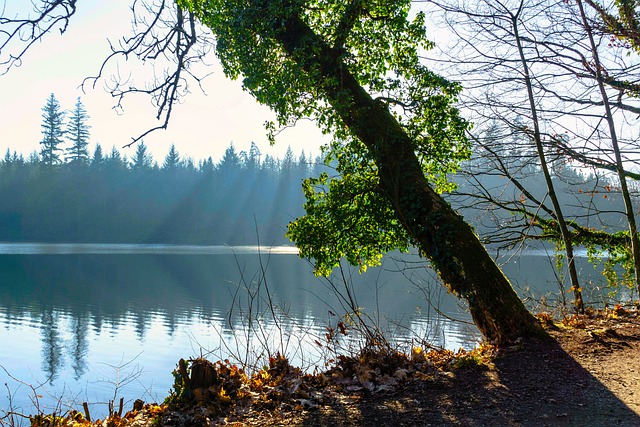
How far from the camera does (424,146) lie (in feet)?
23.2

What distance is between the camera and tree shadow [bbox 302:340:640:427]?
370 cm

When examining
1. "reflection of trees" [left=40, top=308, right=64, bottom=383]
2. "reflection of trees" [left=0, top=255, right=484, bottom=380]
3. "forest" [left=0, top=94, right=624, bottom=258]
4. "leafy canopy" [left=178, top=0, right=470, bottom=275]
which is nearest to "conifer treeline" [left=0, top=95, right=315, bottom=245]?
"forest" [left=0, top=94, right=624, bottom=258]

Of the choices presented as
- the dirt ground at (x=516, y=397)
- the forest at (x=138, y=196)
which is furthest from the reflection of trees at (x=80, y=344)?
the forest at (x=138, y=196)

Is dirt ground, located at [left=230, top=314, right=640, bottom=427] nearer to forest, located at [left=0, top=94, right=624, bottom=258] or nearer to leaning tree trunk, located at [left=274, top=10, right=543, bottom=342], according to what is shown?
leaning tree trunk, located at [left=274, top=10, right=543, bottom=342]

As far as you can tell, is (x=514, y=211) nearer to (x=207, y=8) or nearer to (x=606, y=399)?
(x=606, y=399)

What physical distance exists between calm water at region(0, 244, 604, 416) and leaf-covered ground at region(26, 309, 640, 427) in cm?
62

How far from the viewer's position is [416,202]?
6312 mm

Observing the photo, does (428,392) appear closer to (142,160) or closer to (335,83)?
(335,83)

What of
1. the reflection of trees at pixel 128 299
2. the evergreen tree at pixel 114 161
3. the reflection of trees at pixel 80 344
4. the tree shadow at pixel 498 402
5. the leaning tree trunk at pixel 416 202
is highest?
the evergreen tree at pixel 114 161

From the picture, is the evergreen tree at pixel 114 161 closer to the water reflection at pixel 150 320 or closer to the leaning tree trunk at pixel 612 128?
the water reflection at pixel 150 320

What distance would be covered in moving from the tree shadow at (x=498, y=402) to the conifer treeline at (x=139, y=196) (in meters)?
71.3

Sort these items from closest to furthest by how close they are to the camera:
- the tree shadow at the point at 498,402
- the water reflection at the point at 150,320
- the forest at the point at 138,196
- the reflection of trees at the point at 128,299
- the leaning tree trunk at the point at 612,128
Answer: the tree shadow at the point at 498,402 < the leaning tree trunk at the point at 612,128 < the water reflection at the point at 150,320 < the reflection of trees at the point at 128,299 < the forest at the point at 138,196

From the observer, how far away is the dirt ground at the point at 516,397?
3.73 meters

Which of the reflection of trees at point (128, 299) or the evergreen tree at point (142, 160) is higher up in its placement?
the evergreen tree at point (142, 160)
